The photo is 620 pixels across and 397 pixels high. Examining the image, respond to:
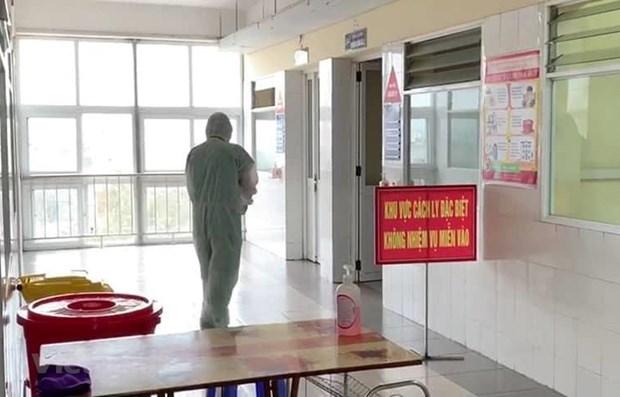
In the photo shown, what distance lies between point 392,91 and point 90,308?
3.80 meters

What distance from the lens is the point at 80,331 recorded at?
2771 millimetres

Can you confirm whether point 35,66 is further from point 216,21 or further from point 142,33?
point 216,21

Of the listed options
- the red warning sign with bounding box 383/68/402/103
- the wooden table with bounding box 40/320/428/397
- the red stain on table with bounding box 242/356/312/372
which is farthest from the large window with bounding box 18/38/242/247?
the red stain on table with bounding box 242/356/312/372

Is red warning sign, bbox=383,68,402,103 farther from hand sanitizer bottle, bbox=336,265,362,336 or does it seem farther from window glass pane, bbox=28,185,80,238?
window glass pane, bbox=28,185,80,238

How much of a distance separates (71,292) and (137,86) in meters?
6.97

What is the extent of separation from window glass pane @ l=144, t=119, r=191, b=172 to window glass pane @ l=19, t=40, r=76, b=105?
114 cm

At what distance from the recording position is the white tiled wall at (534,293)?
3.86m

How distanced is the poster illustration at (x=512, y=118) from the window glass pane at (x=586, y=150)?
0.14 metres

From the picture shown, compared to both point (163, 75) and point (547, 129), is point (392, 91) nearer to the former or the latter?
point (547, 129)

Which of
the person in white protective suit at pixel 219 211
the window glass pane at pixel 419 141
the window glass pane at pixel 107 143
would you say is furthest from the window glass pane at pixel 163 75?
the person in white protective suit at pixel 219 211

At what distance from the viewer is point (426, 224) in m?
4.75

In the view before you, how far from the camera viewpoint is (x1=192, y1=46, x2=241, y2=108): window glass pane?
10328mm

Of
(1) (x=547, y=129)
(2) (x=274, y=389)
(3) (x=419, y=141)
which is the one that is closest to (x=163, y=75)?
(3) (x=419, y=141)

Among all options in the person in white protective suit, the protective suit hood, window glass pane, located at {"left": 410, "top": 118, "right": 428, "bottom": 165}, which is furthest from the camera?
window glass pane, located at {"left": 410, "top": 118, "right": 428, "bottom": 165}
